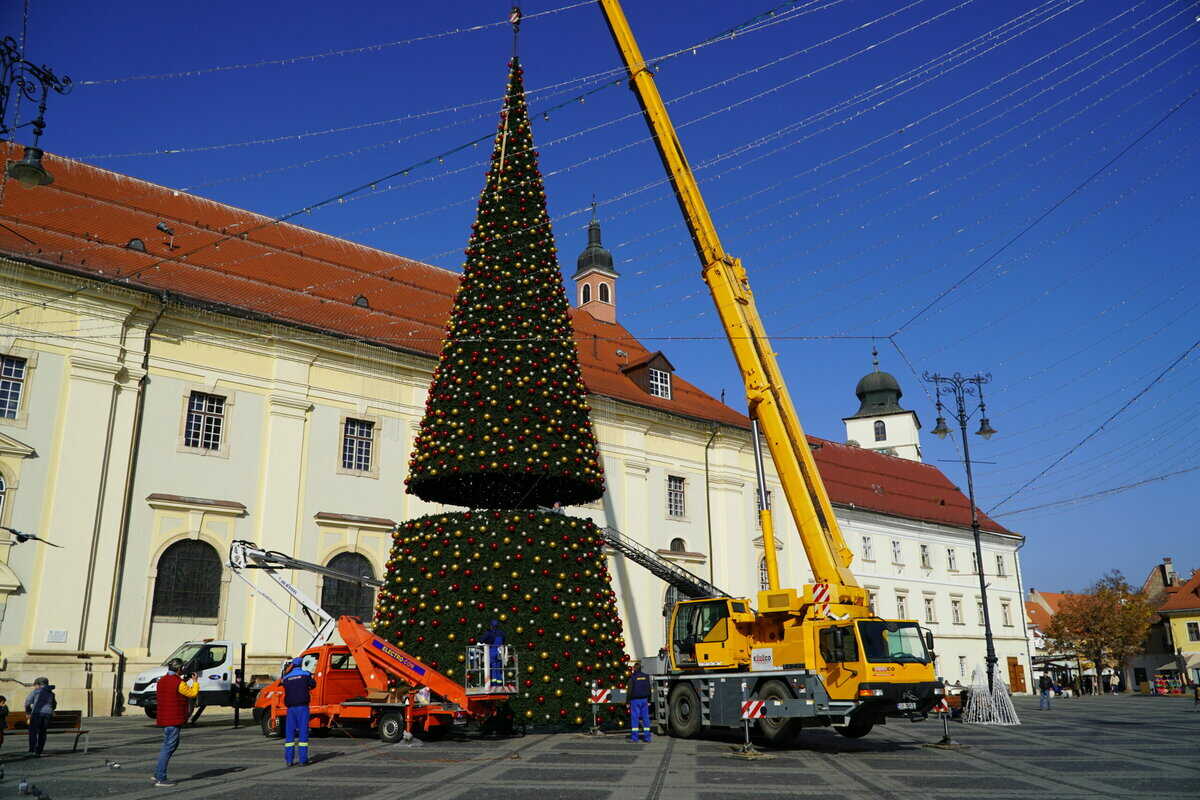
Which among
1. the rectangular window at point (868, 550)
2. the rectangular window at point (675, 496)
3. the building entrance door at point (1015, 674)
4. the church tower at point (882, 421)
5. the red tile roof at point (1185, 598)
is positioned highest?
the church tower at point (882, 421)

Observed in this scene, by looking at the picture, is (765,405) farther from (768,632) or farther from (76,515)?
(76,515)

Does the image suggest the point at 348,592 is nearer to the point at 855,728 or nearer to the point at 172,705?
the point at 172,705

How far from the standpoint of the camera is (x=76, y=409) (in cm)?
2148

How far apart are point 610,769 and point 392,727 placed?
5.09 m

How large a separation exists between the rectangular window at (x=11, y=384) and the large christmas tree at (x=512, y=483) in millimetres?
10718

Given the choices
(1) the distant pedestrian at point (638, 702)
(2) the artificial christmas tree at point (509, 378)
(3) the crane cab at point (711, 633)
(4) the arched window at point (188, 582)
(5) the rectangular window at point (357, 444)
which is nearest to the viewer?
(1) the distant pedestrian at point (638, 702)

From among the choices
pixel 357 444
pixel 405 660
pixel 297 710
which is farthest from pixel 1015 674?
pixel 297 710

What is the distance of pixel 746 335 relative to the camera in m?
17.7

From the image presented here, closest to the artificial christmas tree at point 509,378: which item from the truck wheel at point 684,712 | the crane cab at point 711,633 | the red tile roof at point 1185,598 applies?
the crane cab at point 711,633

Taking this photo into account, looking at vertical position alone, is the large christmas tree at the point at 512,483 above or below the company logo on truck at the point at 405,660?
above

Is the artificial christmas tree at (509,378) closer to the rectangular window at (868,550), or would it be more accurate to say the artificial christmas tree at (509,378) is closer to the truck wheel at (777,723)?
the truck wheel at (777,723)

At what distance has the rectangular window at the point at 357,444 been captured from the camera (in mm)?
26250

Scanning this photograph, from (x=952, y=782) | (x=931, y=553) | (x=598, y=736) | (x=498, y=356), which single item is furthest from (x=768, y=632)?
(x=931, y=553)

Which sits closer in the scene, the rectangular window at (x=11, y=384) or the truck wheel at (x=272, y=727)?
the truck wheel at (x=272, y=727)
